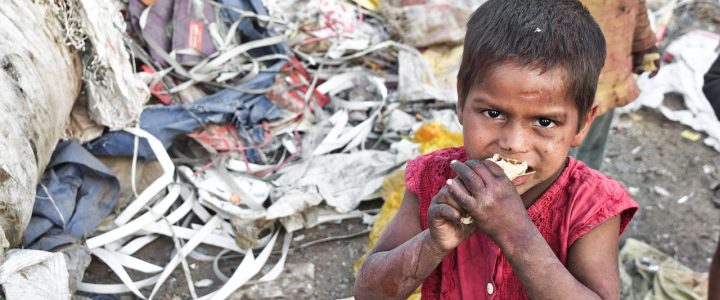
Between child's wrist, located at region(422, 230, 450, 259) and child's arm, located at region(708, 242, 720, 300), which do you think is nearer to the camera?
child's wrist, located at region(422, 230, 450, 259)

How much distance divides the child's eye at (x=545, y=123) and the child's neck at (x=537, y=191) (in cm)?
18

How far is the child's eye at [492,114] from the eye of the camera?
1379mm

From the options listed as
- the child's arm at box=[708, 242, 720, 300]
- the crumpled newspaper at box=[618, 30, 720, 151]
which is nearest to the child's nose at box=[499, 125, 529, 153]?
the child's arm at box=[708, 242, 720, 300]

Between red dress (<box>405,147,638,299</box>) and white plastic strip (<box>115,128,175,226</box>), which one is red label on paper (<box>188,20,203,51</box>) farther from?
red dress (<box>405,147,638,299</box>)

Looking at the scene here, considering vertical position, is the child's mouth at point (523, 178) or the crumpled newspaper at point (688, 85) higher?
the child's mouth at point (523, 178)

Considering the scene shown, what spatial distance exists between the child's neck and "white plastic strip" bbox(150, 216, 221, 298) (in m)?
1.78

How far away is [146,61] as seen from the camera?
3.59 metres

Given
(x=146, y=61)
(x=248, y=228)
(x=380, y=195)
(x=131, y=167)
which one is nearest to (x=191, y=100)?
(x=146, y=61)

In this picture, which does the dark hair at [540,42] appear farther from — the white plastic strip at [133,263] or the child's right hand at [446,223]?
the white plastic strip at [133,263]

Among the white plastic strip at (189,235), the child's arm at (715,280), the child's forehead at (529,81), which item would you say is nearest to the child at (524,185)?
the child's forehead at (529,81)

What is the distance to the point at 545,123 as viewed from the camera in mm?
1373

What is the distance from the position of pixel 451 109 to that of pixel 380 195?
2.97 feet

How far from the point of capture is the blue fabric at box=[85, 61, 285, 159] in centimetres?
319

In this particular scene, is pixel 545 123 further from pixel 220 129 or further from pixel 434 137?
pixel 220 129
